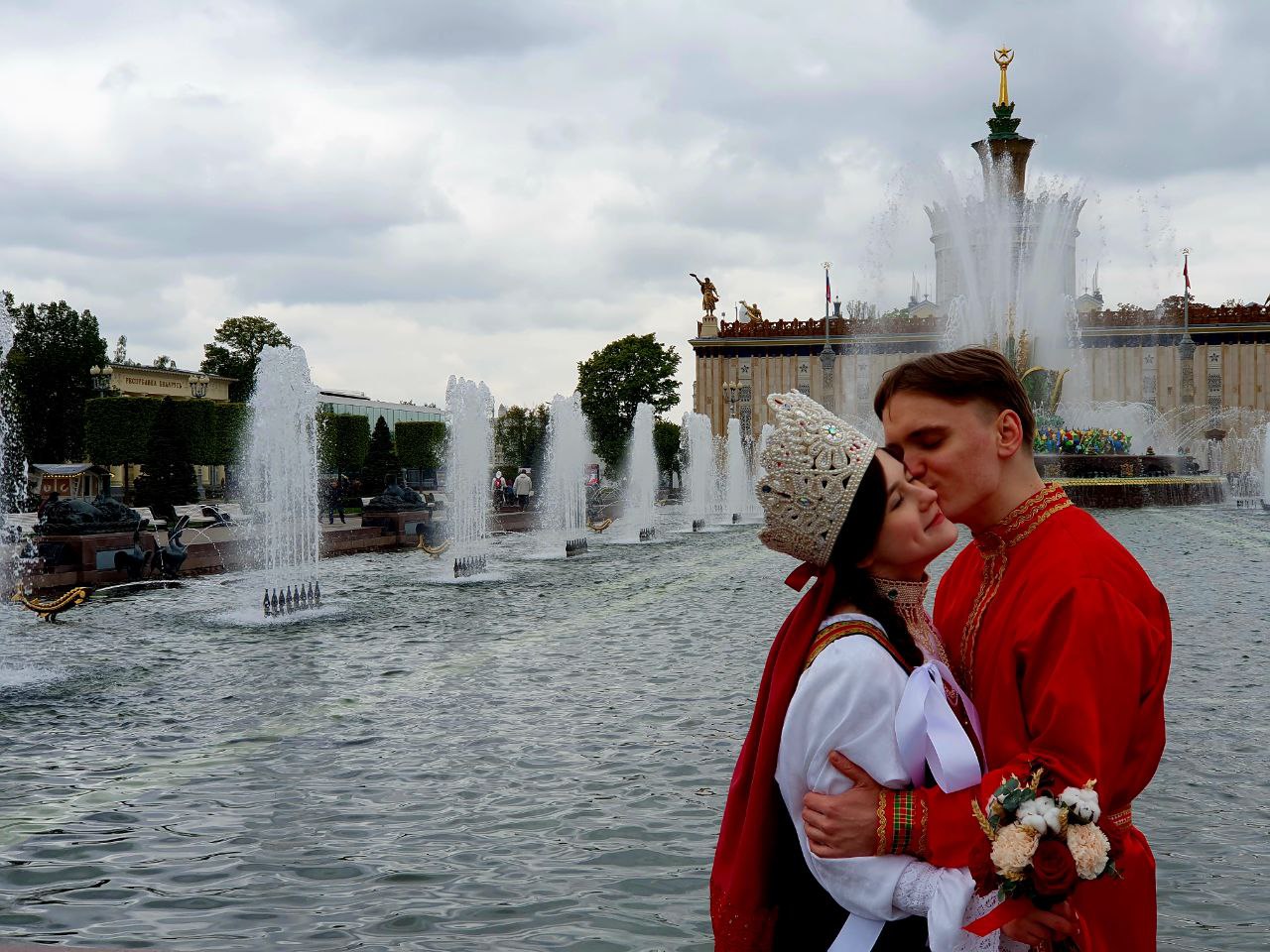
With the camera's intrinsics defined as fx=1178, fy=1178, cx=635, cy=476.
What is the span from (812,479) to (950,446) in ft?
1.16

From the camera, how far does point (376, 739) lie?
6324mm

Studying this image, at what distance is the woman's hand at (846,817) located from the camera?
68.2 inches

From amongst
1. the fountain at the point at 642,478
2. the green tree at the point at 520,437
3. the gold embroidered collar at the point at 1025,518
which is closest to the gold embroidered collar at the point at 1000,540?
the gold embroidered collar at the point at 1025,518

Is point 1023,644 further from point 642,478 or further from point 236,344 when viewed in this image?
point 236,344

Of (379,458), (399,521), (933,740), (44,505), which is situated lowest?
(399,521)

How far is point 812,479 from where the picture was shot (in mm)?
1835

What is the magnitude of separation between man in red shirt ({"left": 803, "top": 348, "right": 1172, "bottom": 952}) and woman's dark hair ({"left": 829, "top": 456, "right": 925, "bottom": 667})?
0.17 metres

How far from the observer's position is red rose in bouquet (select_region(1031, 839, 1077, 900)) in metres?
1.63

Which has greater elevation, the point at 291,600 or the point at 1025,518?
the point at 1025,518

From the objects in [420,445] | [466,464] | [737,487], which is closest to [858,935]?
[466,464]

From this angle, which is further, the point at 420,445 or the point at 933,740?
the point at 420,445

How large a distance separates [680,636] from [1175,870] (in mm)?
5978

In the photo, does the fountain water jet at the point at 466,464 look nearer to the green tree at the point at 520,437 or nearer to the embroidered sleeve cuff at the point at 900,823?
the embroidered sleeve cuff at the point at 900,823

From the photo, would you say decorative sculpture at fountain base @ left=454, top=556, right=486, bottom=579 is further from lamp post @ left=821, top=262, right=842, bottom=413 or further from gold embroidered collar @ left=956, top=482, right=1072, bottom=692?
lamp post @ left=821, top=262, right=842, bottom=413
